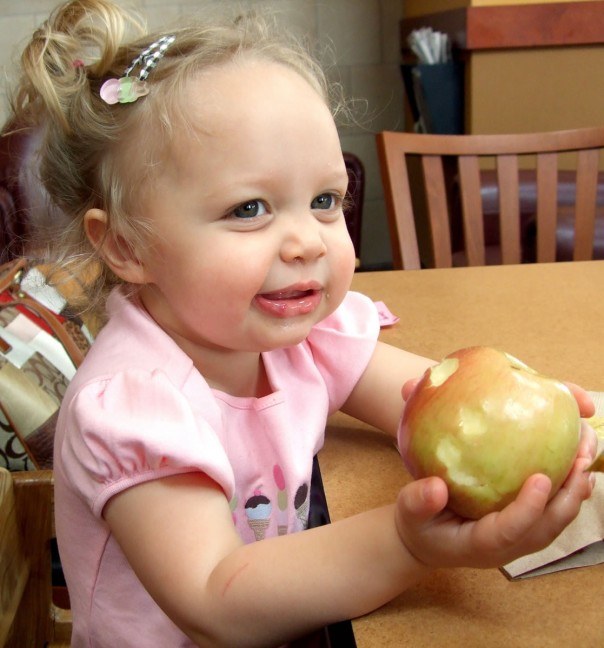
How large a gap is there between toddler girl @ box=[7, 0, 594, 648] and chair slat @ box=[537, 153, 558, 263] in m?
0.92

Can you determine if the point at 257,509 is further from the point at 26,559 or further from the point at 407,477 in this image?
the point at 26,559

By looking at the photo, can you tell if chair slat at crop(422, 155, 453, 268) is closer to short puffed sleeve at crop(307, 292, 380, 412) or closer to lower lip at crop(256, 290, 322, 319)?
short puffed sleeve at crop(307, 292, 380, 412)

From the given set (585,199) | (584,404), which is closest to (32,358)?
(584,404)

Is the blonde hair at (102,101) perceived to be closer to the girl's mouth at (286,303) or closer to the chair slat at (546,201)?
the girl's mouth at (286,303)

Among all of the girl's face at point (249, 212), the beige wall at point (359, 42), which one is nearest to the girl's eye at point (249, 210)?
the girl's face at point (249, 212)

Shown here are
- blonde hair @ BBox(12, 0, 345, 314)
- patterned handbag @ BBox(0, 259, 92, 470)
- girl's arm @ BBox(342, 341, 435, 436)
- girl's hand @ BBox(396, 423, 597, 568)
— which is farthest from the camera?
patterned handbag @ BBox(0, 259, 92, 470)

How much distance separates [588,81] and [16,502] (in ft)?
7.69

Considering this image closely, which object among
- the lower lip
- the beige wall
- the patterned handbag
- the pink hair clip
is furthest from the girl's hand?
the beige wall

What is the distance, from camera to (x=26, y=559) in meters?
0.98

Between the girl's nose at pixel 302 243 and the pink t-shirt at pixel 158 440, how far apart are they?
141 millimetres

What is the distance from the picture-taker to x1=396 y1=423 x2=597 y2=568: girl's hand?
0.50 meters

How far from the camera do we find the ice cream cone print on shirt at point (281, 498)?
800mm

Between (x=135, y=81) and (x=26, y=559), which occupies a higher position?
(x=135, y=81)

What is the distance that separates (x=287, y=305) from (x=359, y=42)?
290 cm
